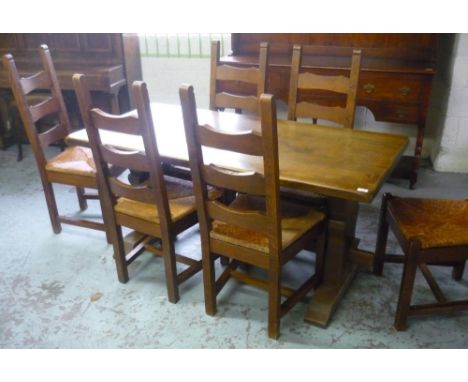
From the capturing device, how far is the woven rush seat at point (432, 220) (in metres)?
1.72

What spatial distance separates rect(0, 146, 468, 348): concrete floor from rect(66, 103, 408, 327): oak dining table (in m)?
0.10

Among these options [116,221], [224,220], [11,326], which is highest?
[224,220]

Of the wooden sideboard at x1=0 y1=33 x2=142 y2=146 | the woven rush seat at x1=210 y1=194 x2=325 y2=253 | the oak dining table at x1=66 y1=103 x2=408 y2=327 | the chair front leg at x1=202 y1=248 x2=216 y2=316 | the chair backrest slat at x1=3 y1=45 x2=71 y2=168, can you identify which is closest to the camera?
the oak dining table at x1=66 y1=103 x2=408 y2=327

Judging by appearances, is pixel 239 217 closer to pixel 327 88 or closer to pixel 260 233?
pixel 260 233

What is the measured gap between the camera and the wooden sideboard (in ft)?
12.1

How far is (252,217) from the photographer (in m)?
1.62

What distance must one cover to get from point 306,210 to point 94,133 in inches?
37.7


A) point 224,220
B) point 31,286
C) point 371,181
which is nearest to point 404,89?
point 371,181

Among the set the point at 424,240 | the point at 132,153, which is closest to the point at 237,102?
the point at 132,153

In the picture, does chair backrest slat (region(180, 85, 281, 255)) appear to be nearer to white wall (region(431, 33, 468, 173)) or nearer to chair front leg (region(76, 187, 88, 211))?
chair front leg (region(76, 187, 88, 211))

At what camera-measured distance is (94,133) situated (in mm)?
1850

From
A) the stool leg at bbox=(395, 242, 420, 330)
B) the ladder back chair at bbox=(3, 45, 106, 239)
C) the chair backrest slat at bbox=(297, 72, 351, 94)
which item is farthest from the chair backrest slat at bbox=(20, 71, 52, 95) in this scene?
the stool leg at bbox=(395, 242, 420, 330)

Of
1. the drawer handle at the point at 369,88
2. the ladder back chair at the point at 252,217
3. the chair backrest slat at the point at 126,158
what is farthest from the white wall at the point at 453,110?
the chair backrest slat at the point at 126,158

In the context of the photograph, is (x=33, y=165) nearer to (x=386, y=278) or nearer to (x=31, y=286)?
(x=31, y=286)
